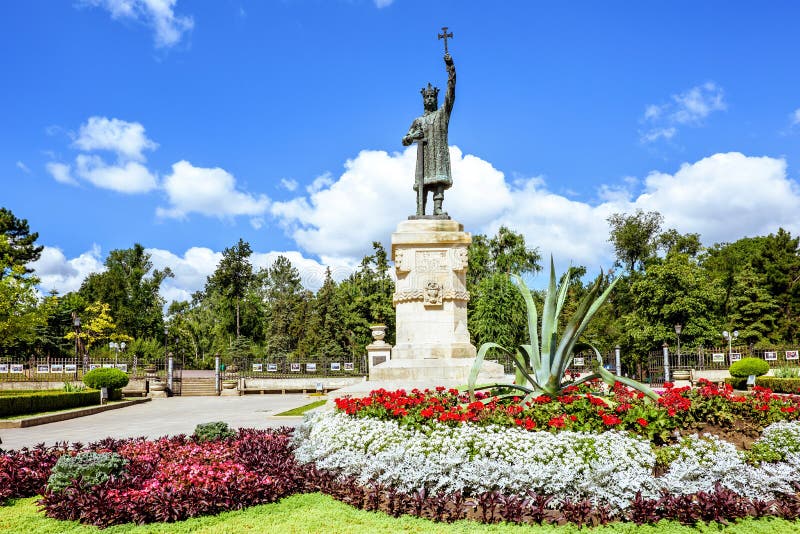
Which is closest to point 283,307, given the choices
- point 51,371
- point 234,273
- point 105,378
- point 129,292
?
point 234,273

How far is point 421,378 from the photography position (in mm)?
11391

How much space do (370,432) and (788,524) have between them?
3946 millimetres

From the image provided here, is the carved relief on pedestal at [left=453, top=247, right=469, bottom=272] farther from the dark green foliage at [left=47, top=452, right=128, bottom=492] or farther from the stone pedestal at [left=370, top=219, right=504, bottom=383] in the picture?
the dark green foliage at [left=47, top=452, right=128, bottom=492]

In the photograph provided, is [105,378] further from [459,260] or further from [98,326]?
[98,326]

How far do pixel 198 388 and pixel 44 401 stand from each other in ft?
42.5

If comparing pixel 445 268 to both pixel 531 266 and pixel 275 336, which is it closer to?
pixel 531 266

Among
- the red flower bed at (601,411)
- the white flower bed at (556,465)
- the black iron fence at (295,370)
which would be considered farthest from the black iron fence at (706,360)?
the white flower bed at (556,465)

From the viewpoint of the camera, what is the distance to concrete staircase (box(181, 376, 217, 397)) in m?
32.2

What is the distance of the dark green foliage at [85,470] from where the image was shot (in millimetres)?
6324

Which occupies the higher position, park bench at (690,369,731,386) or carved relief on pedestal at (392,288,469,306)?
carved relief on pedestal at (392,288,469,306)

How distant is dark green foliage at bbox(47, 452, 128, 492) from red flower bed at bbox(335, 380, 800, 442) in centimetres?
276

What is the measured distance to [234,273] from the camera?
6016 centimetres

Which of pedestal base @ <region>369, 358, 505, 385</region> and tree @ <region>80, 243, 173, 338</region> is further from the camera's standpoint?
tree @ <region>80, 243, 173, 338</region>

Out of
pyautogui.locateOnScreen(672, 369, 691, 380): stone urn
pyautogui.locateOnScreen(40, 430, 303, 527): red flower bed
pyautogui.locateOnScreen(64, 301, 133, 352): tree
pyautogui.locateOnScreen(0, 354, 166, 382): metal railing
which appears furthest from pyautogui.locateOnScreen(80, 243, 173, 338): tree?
pyautogui.locateOnScreen(40, 430, 303, 527): red flower bed
